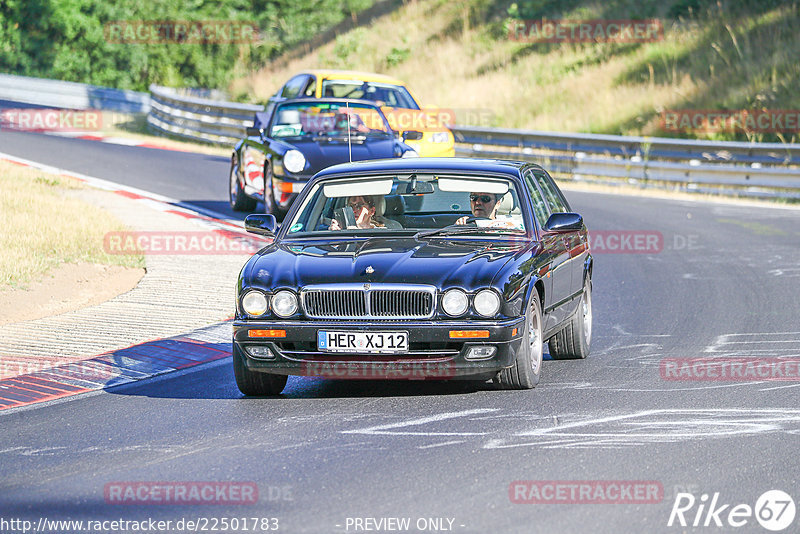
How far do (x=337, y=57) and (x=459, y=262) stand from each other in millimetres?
38351

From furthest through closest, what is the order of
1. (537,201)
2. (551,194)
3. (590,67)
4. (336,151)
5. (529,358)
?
(590,67), (336,151), (551,194), (537,201), (529,358)

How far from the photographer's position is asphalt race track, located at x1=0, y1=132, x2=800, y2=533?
5.93 metres

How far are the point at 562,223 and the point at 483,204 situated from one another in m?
0.59

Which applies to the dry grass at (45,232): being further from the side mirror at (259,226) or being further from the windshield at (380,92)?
the windshield at (380,92)

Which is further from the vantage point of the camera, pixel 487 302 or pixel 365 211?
pixel 365 211

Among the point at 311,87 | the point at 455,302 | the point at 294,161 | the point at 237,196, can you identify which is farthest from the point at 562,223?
the point at 311,87

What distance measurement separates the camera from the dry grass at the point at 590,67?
106 feet

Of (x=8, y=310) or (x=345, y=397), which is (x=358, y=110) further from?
(x=345, y=397)

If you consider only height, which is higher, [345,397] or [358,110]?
[358,110]

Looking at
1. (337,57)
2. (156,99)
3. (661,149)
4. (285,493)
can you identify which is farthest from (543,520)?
(337,57)

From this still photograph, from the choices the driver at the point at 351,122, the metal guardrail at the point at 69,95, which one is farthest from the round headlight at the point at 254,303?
the metal guardrail at the point at 69,95

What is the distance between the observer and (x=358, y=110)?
18.7m

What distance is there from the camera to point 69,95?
4091 cm

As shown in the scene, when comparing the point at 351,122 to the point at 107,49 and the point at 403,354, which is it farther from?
the point at 107,49
